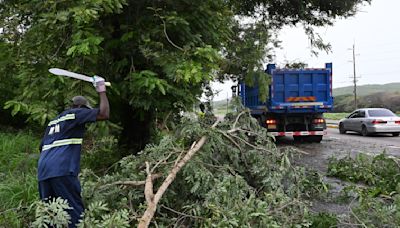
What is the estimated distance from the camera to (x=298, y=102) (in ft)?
45.5

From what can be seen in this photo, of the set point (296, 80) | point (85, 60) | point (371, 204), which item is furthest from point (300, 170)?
point (296, 80)

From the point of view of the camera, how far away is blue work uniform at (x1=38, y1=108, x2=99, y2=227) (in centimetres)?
404

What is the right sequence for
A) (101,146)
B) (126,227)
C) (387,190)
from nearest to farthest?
(126,227), (387,190), (101,146)

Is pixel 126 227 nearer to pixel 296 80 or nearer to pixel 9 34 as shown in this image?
pixel 9 34

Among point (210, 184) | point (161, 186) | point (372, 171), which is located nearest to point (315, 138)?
point (372, 171)

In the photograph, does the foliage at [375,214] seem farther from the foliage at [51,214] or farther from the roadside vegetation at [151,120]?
the foliage at [51,214]

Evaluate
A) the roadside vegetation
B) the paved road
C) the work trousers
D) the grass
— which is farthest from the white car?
the work trousers

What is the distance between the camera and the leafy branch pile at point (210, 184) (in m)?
3.88

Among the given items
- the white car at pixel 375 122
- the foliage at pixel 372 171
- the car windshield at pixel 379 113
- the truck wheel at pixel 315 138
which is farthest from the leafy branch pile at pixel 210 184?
the car windshield at pixel 379 113

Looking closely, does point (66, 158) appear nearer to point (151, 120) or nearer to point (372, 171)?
point (151, 120)

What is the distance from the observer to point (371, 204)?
15.5 feet

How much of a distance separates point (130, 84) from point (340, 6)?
7.56m

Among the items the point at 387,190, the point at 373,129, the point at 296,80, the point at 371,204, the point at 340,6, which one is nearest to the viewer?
the point at 371,204

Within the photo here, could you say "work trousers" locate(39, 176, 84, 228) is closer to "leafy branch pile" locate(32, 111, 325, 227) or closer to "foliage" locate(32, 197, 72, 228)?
"leafy branch pile" locate(32, 111, 325, 227)
